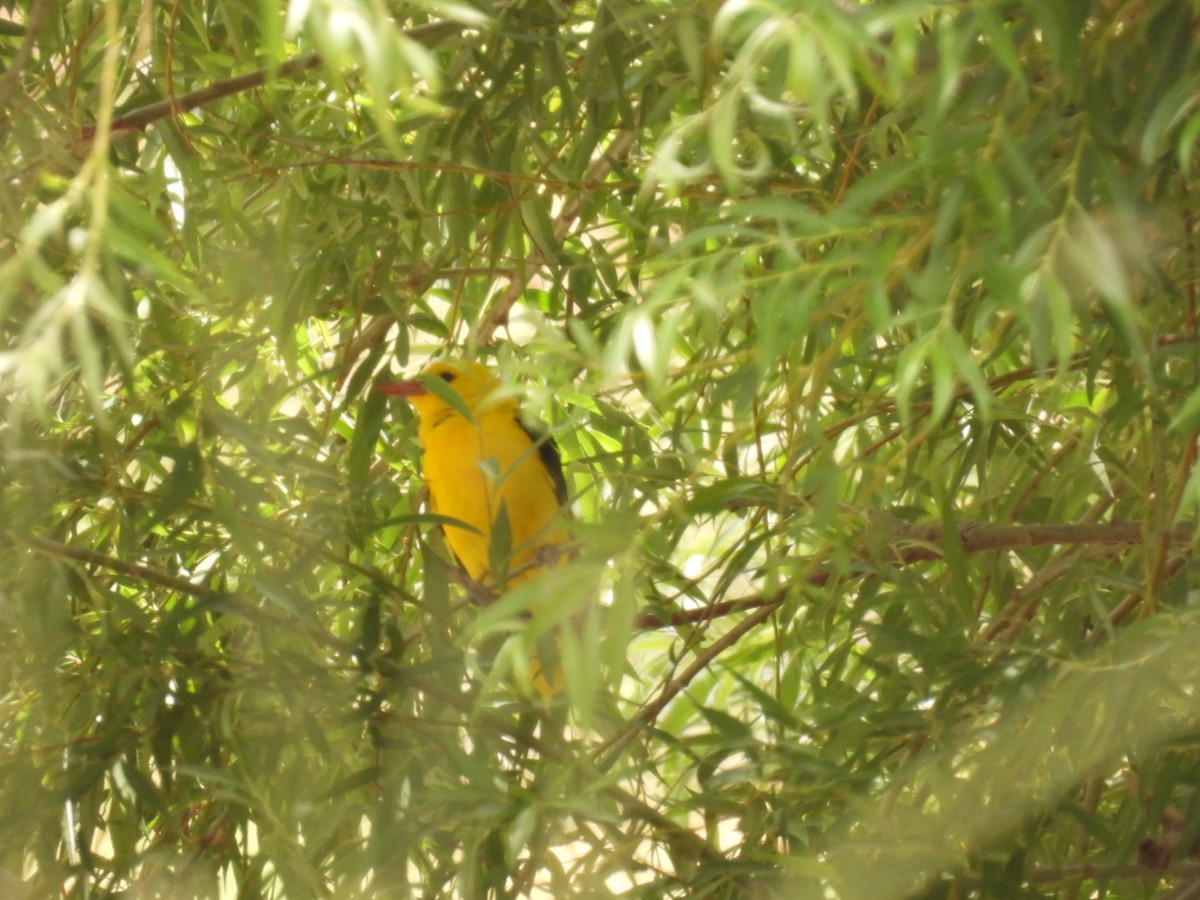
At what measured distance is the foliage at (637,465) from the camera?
3.34 feet

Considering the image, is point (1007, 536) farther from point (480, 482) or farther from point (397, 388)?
point (480, 482)

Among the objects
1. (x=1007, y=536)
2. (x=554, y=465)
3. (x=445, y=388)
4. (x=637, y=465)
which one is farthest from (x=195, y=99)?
(x=554, y=465)

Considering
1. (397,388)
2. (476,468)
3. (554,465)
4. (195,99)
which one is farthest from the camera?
(554,465)

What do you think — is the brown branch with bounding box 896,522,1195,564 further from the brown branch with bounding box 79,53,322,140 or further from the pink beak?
the brown branch with bounding box 79,53,322,140

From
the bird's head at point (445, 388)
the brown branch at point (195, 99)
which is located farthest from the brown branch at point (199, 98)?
the bird's head at point (445, 388)

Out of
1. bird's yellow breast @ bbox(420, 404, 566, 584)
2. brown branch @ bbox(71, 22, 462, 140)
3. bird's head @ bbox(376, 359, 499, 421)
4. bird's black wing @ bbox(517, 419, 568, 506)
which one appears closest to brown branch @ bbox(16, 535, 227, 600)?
bird's head @ bbox(376, 359, 499, 421)

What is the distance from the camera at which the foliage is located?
3.34 ft

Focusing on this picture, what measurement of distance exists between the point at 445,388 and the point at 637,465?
27cm

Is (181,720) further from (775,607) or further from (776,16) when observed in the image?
(776,16)

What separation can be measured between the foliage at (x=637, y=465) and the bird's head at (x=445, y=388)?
0.05 m

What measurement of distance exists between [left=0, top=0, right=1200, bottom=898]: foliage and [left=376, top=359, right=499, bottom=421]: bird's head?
5cm

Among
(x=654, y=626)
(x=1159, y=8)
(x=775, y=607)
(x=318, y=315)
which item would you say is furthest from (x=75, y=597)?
(x=1159, y=8)

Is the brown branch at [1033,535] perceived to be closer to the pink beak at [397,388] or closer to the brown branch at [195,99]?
the pink beak at [397,388]

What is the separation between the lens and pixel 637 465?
1.53 metres
